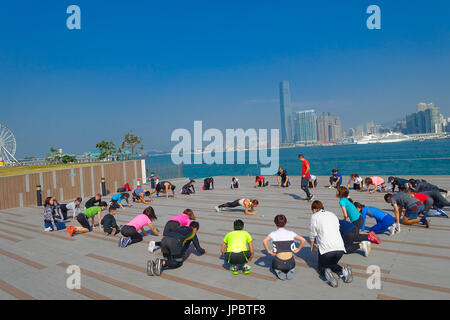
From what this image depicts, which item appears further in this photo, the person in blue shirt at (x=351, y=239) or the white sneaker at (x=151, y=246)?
the white sneaker at (x=151, y=246)

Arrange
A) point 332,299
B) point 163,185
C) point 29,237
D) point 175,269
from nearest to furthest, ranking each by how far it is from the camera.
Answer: point 332,299 → point 175,269 → point 29,237 → point 163,185

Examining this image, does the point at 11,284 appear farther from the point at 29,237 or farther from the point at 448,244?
the point at 448,244

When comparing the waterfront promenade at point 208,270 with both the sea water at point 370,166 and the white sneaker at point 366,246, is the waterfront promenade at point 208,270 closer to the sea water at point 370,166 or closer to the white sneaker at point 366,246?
the white sneaker at point 366,246

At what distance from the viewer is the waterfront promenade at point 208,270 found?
4352 mm

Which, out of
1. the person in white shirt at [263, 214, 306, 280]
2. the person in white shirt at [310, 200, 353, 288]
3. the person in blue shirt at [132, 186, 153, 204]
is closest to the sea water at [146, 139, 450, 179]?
the person in blue shirt at [132, 186, 153, 204]

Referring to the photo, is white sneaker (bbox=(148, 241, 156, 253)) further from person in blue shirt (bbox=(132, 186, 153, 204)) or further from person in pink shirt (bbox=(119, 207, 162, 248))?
person in blue shirt (bbox=(132, 186, 153, 204))

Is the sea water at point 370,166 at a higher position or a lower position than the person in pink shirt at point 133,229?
lower

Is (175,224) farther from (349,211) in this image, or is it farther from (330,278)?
(349,211)

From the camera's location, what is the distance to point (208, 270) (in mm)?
5344

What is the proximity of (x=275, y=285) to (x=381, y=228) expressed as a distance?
149 inches

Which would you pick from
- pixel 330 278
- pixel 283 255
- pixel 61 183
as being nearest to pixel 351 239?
pixel 330 278

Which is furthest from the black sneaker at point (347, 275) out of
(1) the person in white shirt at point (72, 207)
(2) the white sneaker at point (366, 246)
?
(1) the person in white shirt at point (72, 207)

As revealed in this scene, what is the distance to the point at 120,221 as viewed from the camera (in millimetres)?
9922
